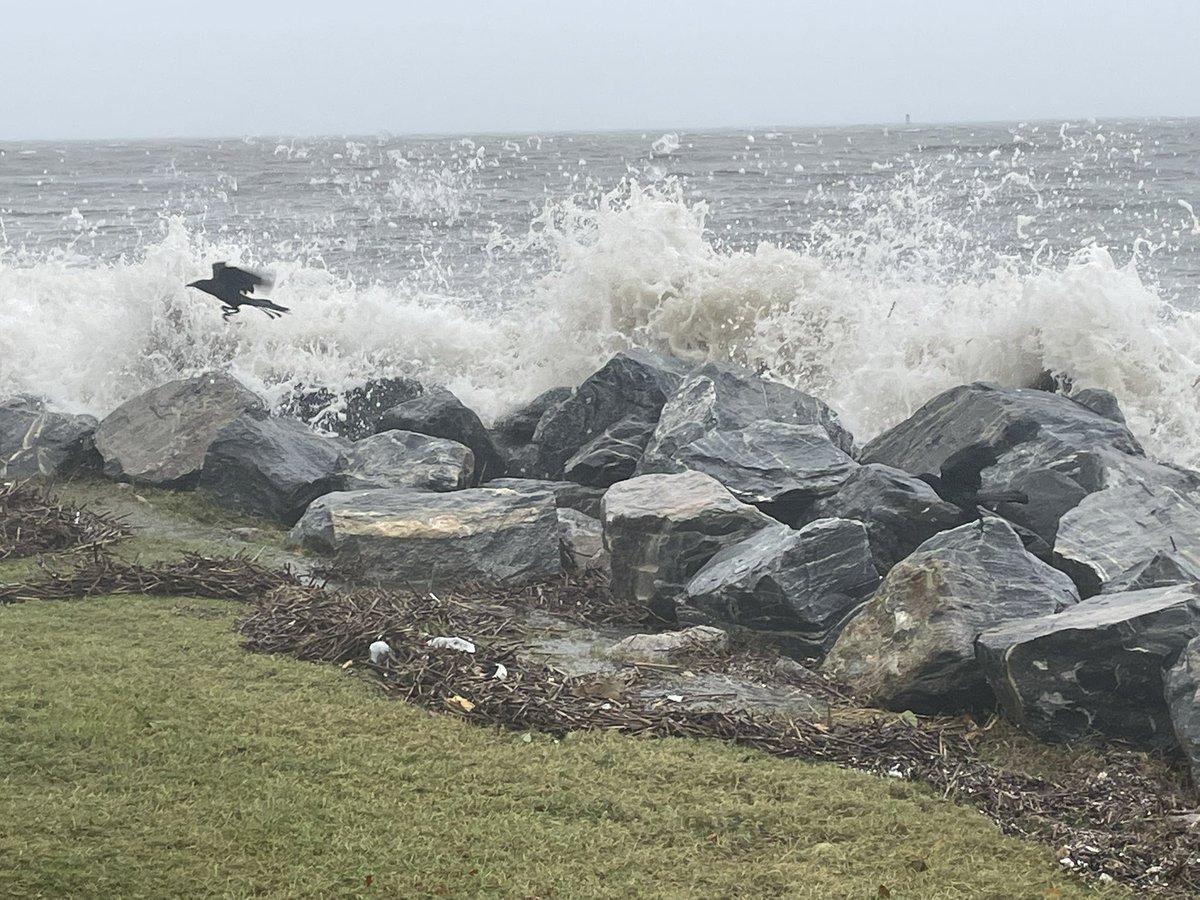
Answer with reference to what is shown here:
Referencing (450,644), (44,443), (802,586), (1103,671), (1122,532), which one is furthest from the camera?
(44,443)

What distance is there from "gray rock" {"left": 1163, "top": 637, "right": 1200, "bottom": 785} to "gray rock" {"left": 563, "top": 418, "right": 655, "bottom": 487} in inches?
150

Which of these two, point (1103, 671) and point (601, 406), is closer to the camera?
point (1103, 671)

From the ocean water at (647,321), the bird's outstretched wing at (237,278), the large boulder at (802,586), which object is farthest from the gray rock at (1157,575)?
the bird's outstretched wing at (237,278)

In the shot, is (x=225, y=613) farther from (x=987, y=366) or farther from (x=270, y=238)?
(x=270, y=238)

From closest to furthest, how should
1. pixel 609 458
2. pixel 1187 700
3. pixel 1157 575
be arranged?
1. pixel 1187 700
2. pixel 1157 575
3. pixel 609 458

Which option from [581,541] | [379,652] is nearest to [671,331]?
[581,541]

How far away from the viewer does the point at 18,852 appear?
2965 millimetres

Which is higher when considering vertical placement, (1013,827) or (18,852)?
(18,852)

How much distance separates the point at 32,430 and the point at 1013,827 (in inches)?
249

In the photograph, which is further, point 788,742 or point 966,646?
point 966,646

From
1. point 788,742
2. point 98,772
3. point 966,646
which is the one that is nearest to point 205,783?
point 98,772

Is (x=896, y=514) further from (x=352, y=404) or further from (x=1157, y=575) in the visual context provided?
(x=352, y=404)

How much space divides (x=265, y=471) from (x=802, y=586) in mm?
3257

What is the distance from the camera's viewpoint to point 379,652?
449 cm
